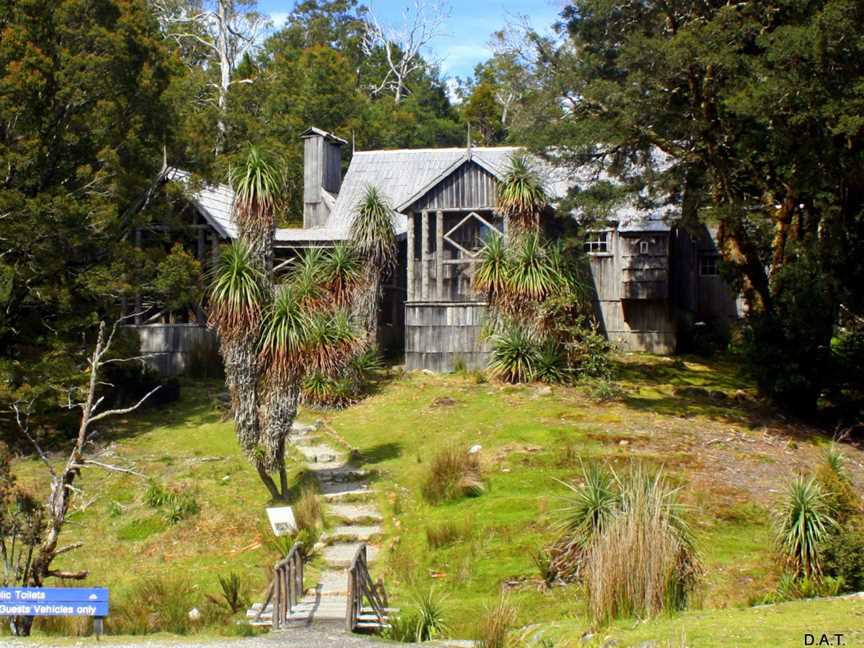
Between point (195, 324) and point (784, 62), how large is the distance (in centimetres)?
1801

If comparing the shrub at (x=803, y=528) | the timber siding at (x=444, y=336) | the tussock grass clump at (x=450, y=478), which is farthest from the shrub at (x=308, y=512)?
the timber siding at (x=444, y=336)

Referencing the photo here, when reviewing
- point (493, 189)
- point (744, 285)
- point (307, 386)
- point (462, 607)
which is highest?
point (493, 189)

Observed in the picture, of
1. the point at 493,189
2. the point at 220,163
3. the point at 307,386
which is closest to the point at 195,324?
the point at 220,163

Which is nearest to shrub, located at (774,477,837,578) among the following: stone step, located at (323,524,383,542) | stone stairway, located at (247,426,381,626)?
stone stairway, located at (247,426,381,626)

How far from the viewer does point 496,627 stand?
12.3m

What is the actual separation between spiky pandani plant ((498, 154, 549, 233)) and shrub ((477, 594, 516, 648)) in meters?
16.2

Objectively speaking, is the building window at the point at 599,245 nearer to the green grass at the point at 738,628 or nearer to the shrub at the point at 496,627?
the green grass at the point at 738,628

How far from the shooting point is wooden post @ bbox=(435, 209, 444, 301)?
30.6 meters

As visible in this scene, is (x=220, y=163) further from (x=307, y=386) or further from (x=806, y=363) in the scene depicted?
(x=806, y=363)

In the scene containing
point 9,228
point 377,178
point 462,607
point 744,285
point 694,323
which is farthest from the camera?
point 377,178

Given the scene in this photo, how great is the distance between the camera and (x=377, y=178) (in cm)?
3716

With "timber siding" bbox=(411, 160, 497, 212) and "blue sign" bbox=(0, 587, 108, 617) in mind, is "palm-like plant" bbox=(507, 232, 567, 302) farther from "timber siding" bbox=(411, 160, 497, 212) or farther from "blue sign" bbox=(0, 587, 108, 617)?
"blue sign" bbox=(0, 587, 108, 617)

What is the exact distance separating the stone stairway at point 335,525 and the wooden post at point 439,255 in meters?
7.80

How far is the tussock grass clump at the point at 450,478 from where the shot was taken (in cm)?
1859
